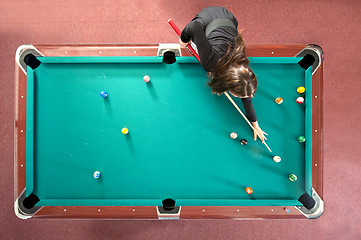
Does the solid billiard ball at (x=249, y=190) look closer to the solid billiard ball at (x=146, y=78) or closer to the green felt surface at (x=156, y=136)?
the green felt surface at (x=156, y=136)

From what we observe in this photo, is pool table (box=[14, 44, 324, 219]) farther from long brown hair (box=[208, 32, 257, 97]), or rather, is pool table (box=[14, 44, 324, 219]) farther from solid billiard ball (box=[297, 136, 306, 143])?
long brown hair (box=[208, 32, 257, 97])

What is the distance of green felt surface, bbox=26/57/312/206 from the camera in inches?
63.1

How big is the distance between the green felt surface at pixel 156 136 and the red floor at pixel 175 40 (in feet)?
2.84

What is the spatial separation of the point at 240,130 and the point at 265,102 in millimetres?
279

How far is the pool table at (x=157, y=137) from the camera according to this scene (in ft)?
5.24

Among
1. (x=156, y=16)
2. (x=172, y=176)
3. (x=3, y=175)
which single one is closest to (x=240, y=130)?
(x=172, y=176)

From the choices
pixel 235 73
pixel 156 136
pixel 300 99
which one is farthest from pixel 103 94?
pixel 300 99

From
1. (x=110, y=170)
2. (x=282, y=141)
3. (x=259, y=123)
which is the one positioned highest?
(x=110, y=170)

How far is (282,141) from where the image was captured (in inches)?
64.6

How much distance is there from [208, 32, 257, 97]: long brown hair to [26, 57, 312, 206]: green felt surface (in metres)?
0.22

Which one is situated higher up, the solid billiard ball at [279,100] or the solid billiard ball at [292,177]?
the solid billiard ball at [279,100]

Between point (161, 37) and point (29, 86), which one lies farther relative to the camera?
point (161, 37)

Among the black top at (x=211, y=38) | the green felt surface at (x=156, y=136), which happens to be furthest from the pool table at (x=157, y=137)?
the black top at (x=211, y=38)

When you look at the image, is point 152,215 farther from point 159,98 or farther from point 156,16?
point 156,16
